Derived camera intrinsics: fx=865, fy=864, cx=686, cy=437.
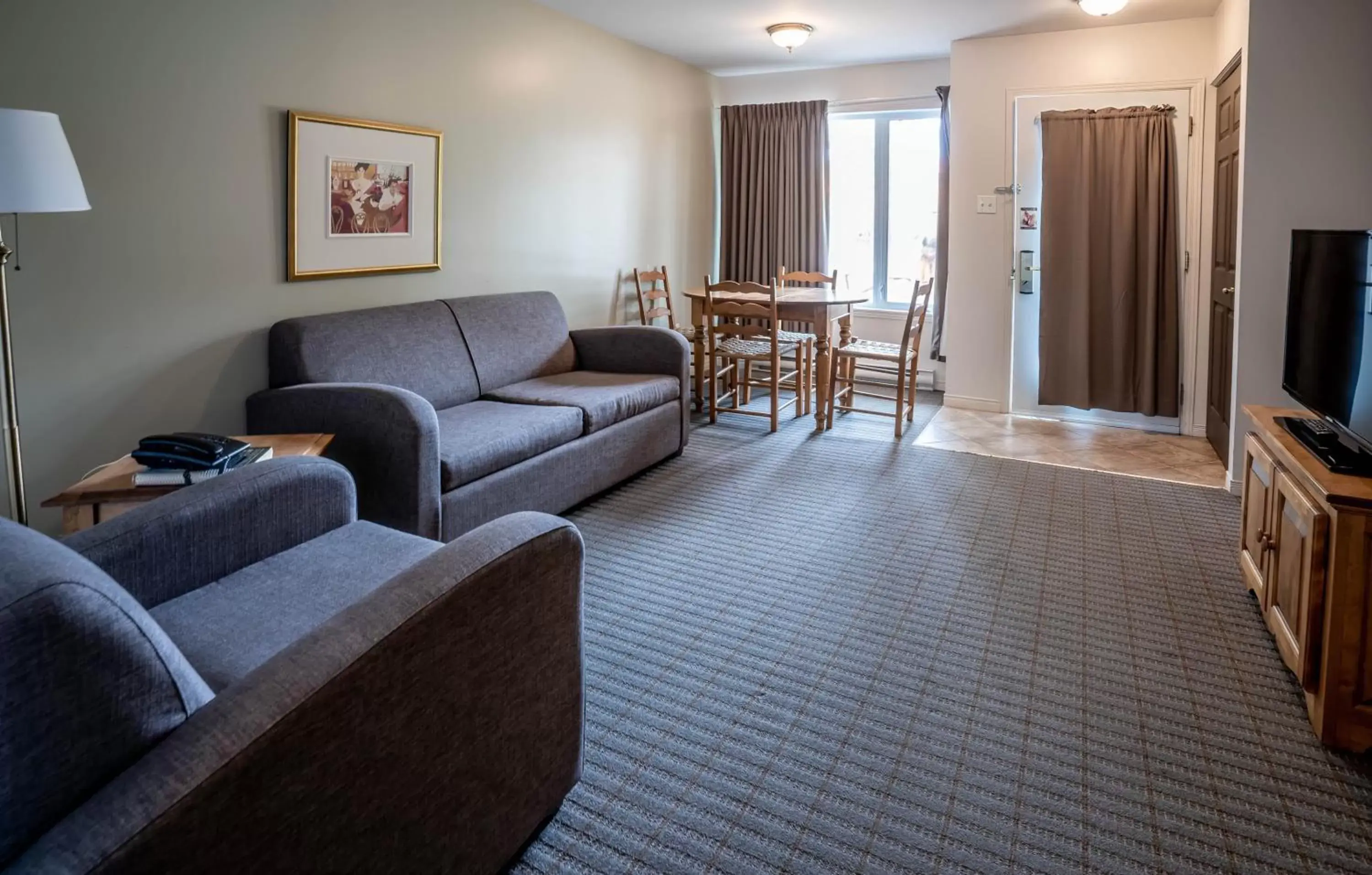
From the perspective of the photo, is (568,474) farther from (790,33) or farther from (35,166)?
(790,33)

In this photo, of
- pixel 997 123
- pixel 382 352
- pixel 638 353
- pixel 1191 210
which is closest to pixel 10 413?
pixel 382 352

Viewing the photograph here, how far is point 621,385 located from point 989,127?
297 cm

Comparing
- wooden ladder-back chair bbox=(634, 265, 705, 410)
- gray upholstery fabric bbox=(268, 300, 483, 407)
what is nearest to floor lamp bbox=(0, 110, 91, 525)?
gray upholstery fabric bbox=(268, 300, 483, 407)

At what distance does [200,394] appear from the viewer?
3.16m

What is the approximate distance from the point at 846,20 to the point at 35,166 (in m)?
4.17

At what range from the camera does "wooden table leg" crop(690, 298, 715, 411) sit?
5.59m

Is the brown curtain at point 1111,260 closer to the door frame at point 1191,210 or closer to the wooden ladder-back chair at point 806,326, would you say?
the door frame at point 1191,210

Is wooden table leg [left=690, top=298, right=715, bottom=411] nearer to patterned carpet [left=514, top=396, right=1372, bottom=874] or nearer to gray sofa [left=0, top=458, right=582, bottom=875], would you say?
patterned carpet [left=514, top=396, right=1372, bottom=874]

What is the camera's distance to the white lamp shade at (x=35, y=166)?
204 cm

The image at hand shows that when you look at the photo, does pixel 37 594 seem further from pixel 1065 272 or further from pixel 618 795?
pixel 1065 272

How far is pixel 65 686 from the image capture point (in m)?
0.95

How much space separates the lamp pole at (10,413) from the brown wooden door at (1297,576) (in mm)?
3191

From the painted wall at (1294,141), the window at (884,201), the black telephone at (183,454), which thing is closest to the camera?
the black telephone at (183,454)

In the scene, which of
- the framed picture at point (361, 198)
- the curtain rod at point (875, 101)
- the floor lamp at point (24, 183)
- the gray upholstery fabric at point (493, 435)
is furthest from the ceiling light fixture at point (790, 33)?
the floor lamp at point (24, 183)
